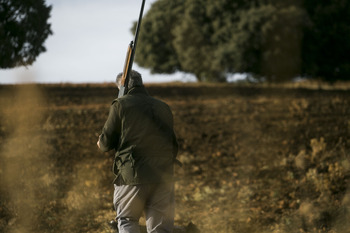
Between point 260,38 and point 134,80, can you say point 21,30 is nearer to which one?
point 134,80

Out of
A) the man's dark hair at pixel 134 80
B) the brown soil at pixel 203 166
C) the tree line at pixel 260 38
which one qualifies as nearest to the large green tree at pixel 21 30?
the brown soil at pixel 203 166

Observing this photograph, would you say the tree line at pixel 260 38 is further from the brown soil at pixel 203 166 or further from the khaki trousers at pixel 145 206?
the khaki trousers at pixel 145 206

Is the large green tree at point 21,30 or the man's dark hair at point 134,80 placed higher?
the large green tree at point 21,30

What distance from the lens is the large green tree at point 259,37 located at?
1010 inches

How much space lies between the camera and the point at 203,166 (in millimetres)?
10125

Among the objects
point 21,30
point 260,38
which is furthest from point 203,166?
point 260,38

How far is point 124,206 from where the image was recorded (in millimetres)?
4055

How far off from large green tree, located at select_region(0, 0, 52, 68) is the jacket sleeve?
722 cm

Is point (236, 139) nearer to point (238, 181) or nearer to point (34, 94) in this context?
point (238, 181)

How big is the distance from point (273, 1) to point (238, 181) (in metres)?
19.9

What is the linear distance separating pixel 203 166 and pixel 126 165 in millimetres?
6269

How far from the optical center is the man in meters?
3.97

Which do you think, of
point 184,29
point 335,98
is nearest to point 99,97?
point 335,98

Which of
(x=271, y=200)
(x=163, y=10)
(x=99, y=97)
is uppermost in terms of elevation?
(x=163, y=10)
